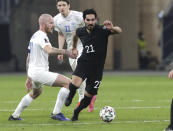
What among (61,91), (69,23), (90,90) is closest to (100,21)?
(69,23)

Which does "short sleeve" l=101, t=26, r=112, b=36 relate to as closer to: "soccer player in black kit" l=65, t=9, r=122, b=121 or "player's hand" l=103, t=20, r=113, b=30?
"soccer player in black kit" l=65, t=9, r=122, b=121

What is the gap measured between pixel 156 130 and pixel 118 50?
30152mm

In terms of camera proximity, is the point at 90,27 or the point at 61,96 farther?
the point at 61,96

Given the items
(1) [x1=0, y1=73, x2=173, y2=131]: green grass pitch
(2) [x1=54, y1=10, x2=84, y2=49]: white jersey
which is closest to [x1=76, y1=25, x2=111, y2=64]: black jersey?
(1) [x1=0, y1=73, x2=173, y2=131]: green grass pitch

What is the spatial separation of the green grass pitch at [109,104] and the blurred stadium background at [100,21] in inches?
489

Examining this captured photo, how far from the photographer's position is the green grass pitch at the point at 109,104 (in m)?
12.2

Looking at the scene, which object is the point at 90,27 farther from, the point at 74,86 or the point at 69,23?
the point at 69,23

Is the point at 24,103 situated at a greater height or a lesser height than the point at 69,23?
lesser

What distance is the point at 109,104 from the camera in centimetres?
1706

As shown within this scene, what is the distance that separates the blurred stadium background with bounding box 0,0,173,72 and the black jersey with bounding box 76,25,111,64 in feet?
68.9

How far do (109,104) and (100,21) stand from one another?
20518 millimetres

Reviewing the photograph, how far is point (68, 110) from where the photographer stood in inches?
616

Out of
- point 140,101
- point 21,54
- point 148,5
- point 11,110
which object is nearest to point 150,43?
point 148,5

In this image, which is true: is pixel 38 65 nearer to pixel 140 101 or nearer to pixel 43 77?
pixel 43 77
